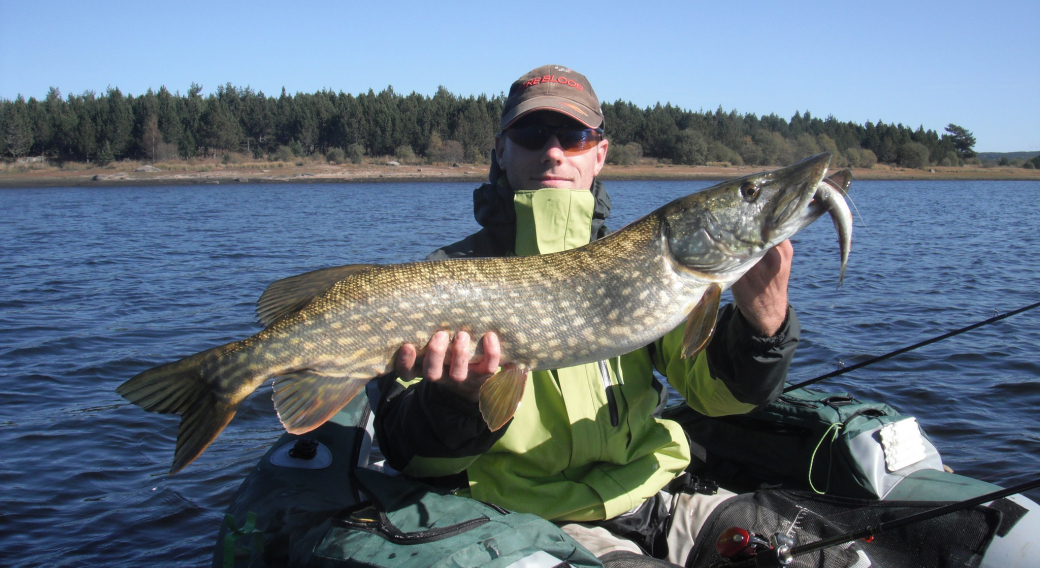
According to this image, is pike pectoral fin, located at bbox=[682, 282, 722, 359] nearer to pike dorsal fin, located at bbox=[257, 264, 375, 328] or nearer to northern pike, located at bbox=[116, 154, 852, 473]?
northern pike, located at bbox=[116, 154, 852, 473]

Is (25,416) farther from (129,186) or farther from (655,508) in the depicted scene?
(129,186)

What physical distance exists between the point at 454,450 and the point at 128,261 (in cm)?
1493

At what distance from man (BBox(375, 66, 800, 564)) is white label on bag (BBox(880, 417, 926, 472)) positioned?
801mm

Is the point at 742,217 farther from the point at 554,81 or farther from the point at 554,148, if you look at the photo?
the point at 554,81

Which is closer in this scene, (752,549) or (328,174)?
(752,549)

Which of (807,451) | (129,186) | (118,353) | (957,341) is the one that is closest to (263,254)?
(118,353)

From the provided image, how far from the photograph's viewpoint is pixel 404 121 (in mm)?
75625

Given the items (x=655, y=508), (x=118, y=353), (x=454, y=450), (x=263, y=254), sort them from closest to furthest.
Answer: (x=454, y=450) → (x=655, y=508) → (x=118, y=353) → (x=263, y=254)

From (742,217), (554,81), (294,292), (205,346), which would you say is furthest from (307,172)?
(742,217)

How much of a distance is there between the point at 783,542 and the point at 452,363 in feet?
4.40

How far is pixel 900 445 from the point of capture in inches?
121

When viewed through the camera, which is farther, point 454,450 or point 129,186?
point 129,186

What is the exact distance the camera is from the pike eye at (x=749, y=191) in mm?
2400

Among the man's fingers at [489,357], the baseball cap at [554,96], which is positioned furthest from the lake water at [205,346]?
the baseball cap at [554,96]
